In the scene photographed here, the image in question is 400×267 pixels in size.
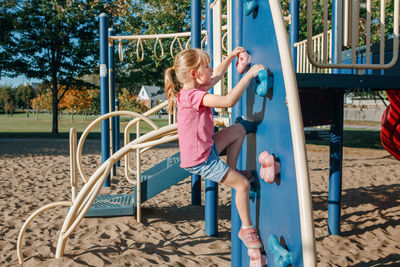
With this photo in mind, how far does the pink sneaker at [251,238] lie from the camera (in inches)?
66.1

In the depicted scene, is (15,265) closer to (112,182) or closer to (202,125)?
(202,125)

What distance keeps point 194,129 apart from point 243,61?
0.43 metres

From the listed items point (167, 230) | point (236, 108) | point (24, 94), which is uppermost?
point (24, 94)

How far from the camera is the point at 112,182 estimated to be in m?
6.62

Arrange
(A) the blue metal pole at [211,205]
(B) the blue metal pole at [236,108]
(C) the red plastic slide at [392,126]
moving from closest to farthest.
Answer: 1. (B) the blue metal pole at [236,108]
2. (C) the red plastic slide at [392,126]
3. (A) the blue metal pole at [211,205]

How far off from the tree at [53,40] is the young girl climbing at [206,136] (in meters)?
17.7

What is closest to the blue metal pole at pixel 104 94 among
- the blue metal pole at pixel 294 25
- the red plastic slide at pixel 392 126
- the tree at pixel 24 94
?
the blue metal pole at pixel 294 25

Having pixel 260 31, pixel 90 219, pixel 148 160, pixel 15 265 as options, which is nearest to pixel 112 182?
pixel 90 219

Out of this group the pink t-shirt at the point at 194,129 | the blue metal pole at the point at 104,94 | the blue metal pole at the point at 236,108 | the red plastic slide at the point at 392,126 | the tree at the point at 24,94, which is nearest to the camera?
the pink t-shirt at the point at 194,129

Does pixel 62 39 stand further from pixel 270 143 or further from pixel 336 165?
pixel 270 143

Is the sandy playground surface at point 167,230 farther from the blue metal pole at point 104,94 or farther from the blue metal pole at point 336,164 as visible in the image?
the blue metal pole at point 104,94

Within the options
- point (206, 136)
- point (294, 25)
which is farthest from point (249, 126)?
point (294, 25)

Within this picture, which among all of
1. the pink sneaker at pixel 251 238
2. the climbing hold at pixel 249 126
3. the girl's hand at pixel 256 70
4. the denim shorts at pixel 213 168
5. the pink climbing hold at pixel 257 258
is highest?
the girl's hand at pixel 256 70

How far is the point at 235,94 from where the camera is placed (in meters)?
1.61
